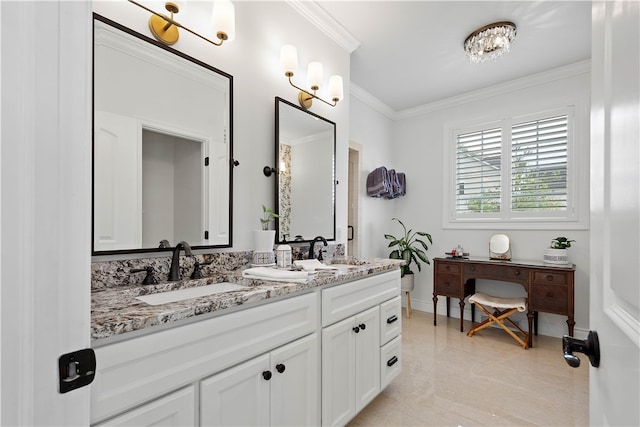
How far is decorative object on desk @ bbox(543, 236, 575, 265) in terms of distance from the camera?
118 inches

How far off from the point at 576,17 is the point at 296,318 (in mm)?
3035

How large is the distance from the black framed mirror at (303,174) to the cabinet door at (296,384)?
33.7 inches

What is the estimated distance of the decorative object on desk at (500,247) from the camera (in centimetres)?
341

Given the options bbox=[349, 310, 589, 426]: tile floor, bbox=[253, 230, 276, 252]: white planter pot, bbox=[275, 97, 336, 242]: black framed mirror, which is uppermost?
bbox=[275, 97, 336, 242]: black framed mirror

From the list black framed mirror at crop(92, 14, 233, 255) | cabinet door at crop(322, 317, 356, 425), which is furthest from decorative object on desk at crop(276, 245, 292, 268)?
cabinet door at crop(322, 317, 356, 425)

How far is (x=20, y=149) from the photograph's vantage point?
434mm

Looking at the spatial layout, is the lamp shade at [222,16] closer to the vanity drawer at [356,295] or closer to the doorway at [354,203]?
the vanity drawer at [356,295]

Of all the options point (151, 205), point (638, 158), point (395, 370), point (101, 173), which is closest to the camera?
point (638, 158)

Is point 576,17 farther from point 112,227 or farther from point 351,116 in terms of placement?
point 112,227

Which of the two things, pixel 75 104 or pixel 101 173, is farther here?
pixel 101 173

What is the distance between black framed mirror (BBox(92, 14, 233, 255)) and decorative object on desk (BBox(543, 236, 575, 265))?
3130mm

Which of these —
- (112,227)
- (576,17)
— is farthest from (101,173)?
(576,17)

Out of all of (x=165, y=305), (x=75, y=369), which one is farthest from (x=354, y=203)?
(x=75, y=369)

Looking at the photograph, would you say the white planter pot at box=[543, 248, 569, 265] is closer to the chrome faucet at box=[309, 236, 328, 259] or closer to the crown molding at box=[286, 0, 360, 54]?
the chrome faucet at box=[309, 236, 328, 259]
